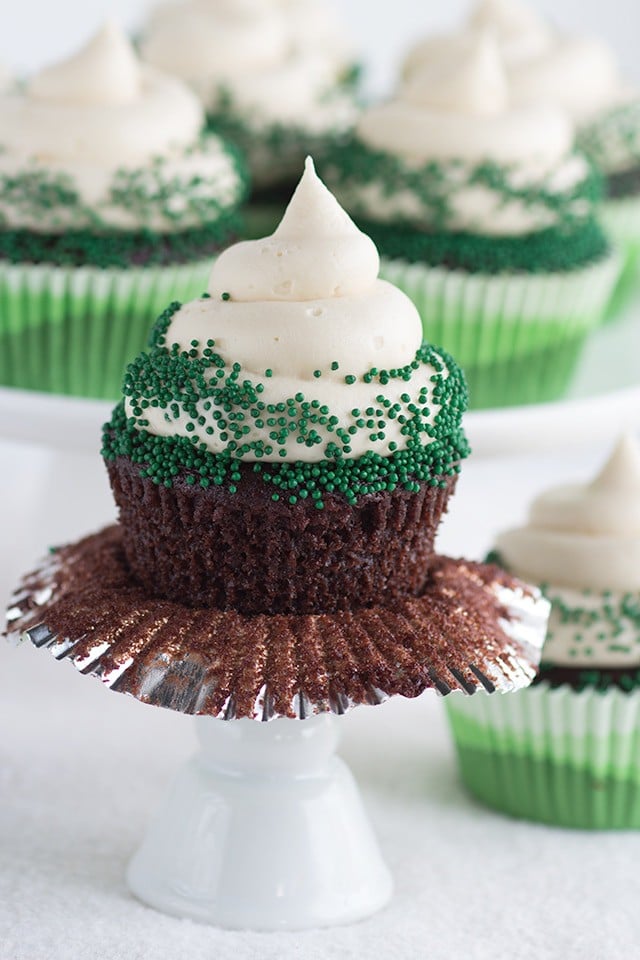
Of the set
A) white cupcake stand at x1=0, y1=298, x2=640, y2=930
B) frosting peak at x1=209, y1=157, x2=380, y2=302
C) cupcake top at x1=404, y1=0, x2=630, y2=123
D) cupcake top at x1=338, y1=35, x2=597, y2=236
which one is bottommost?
white cupcake stand at x1=0, y1=298, x2=640, y2=930

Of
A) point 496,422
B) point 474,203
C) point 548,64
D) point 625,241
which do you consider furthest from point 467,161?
point 625,241

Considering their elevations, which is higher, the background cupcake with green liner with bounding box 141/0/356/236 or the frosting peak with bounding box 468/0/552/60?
the frosting peak with bounding box 468/0/552/60

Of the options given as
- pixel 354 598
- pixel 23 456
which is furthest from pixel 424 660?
pixel 23 456

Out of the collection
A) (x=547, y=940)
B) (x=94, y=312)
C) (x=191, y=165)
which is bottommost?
(x=547, y=940)

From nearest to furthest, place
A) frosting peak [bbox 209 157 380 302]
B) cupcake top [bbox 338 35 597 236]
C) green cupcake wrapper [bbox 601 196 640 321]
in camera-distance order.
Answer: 1. frosting peak [bbox 209 157 380 302]
2. cupcake top [bbox 338 35 597 236]
3. green cupcake wrapper [bbox 601 196 640 321]

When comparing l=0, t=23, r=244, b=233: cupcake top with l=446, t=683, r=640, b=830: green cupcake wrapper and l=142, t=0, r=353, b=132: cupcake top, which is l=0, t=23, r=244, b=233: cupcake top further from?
l=446, t=683, r=640, b=830: green cupcake wrapper

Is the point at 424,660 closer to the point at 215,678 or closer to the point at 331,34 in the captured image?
the point at 215,678

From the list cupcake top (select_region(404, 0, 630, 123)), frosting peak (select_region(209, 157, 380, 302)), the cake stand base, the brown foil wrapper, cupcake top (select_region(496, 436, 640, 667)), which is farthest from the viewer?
cupcake top (select_region(404, 0, 630, 123))

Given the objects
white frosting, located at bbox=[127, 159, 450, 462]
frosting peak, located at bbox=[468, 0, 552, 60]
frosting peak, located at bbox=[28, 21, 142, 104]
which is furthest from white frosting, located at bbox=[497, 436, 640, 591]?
frosting peak, located at bbox=[468, 0, 552, 60]
